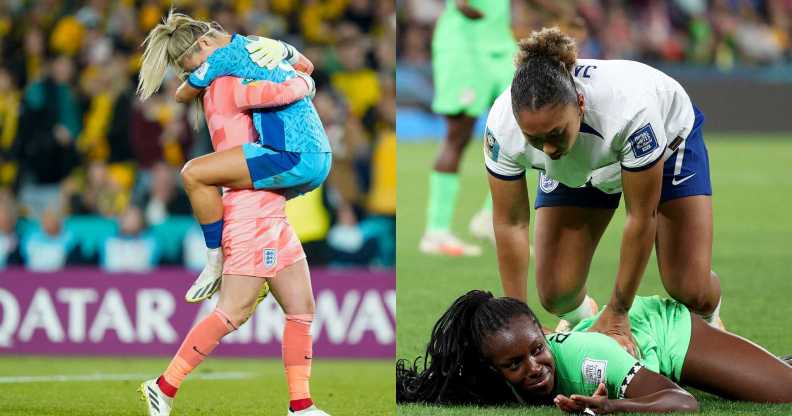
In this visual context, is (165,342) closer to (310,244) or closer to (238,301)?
(310,244)

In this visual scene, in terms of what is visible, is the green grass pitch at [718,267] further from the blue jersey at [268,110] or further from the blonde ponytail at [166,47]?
the blonde ponytail at [166,47]

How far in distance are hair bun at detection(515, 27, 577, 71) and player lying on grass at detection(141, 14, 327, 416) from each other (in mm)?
1003

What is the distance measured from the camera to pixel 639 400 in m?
4.14

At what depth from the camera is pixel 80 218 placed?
31.3 ft

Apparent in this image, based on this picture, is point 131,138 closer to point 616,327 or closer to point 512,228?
point 512,228

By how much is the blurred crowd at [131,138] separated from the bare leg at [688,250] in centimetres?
340

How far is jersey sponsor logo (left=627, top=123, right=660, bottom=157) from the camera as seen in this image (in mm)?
4320

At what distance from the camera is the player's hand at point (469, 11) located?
877 centimetres

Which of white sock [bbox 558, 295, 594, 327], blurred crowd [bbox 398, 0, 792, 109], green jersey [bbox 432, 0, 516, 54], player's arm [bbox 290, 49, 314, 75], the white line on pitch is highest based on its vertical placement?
blurred crowd [bbox 398, 0, 792, 109]

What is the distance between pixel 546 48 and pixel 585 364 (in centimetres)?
120

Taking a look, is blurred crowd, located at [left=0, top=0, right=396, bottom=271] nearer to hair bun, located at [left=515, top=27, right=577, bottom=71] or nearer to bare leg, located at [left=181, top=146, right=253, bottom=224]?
bare leg, located at [left=181, top=146, right=253, bottom=224]

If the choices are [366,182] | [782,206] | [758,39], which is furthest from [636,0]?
[366,182]

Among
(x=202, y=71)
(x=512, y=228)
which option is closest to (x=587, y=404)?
(x=512, y=228)

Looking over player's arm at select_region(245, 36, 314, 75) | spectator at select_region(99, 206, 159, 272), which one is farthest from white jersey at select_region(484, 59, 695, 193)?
spectator at select_region(99, 206, 159, 272)
